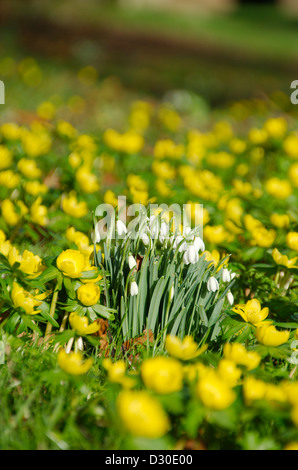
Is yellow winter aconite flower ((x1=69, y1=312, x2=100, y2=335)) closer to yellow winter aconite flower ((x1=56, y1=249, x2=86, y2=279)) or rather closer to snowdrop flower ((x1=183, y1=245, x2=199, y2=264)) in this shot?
yellow winter aconite flower ((x1=56, y1=249, x2=86, y2=279))

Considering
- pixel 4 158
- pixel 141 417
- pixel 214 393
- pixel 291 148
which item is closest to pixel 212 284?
pixel 214 393

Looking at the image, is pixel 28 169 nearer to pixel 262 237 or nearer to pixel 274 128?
pixel 262 237

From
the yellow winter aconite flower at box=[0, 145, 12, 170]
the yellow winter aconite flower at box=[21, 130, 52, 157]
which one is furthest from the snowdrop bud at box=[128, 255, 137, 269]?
the yellow winter aconite flower at box=[21, 130, 52, 157]

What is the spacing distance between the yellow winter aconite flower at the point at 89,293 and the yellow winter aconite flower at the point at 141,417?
572mm

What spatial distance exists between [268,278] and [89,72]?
17.5 ft

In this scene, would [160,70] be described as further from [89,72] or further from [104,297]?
[104,297]

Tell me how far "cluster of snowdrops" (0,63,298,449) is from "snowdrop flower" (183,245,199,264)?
0.01 meters

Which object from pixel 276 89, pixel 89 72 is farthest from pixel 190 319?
pixel 276 89

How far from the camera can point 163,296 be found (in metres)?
1.90

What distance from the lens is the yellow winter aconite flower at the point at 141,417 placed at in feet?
3.61

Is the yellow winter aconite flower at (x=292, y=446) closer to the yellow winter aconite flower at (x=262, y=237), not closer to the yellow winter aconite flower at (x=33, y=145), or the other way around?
the yellow winter aconite flower at (x=262, y=237)

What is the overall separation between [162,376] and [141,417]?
0.13m

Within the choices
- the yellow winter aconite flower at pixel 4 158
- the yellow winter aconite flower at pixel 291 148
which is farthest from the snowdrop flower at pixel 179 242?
the yellow winter aconite flower at pixel 291 148
